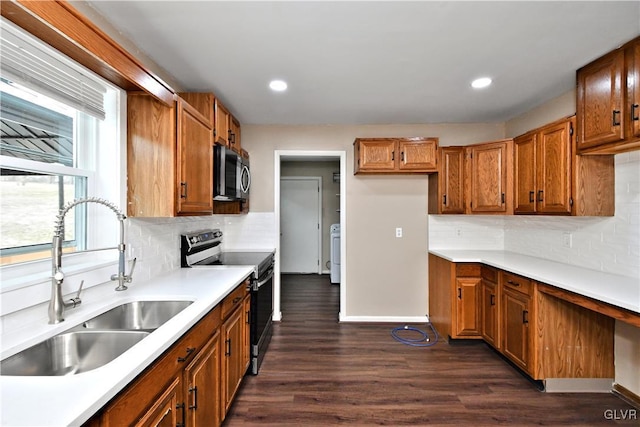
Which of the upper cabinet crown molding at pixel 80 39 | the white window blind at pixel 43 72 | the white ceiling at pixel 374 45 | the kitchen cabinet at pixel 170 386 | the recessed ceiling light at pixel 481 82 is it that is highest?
the recessed ceiling light at pixel 481 82

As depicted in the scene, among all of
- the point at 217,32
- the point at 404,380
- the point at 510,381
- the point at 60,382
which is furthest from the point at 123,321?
the point at 510,381

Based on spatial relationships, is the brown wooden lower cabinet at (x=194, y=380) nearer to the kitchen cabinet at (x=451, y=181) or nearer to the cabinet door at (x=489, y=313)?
the cabinet door at (x=489, y=313)

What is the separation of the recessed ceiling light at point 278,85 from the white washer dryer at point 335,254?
11.5ft

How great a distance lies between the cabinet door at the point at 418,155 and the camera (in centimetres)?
338

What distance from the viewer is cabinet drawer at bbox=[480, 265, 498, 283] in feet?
9.15

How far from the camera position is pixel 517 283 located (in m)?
2.48

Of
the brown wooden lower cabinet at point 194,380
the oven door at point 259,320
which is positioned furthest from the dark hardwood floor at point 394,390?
the brown wooden lower cabinet at point 194,380

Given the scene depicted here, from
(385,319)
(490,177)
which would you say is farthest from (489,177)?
(385,319)

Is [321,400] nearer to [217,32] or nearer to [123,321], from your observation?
[123,321]

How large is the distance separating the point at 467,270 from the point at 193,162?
2711mm

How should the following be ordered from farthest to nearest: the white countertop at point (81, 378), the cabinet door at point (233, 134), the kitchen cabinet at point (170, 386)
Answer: the cabinet door at point (233, 134), the kitchen cabinet at point (170, 386), the white countertop at point (81, 378)

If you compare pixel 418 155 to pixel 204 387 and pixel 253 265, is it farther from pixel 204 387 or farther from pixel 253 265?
pixel 204 387

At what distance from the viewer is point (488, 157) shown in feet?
10.4

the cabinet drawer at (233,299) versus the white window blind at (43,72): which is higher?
the white window blind at (43,72)
